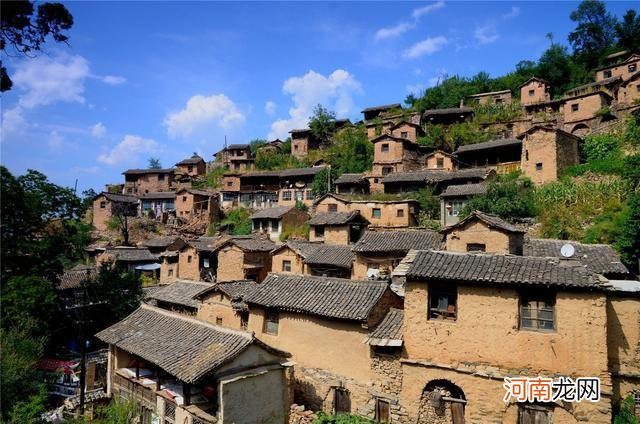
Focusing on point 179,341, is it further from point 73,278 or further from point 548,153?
point 548,153

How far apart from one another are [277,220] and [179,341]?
84.9 feet

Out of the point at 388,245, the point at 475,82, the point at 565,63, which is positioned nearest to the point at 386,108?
the point at 475,82

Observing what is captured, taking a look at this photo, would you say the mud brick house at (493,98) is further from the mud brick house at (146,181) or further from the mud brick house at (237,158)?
the mud brick house at (146,181)

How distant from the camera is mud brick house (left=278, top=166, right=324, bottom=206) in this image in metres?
45.4

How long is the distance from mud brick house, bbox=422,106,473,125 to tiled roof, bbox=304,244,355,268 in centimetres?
2984

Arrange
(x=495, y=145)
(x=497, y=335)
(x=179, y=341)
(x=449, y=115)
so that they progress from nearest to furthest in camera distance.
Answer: (x=497, y=335) → (x=179, y=341) → (x=495, y=145) → (x=449, y=115)

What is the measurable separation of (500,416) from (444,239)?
11.4 meters

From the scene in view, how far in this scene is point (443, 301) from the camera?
13.2 meters

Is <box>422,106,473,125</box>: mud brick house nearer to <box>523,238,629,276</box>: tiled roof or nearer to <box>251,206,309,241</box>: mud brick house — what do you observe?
<box>251,206,309,241</box>: mud brick house

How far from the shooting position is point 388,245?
24.4m

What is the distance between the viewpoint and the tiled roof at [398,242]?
77.6 ft

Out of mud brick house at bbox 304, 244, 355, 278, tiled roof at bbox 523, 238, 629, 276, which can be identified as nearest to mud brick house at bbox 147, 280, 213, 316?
mud brick house at bbox 304, 244, 355, 278

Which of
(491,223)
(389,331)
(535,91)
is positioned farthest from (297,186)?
(389,331)

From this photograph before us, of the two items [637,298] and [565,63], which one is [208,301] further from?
[565,63]
